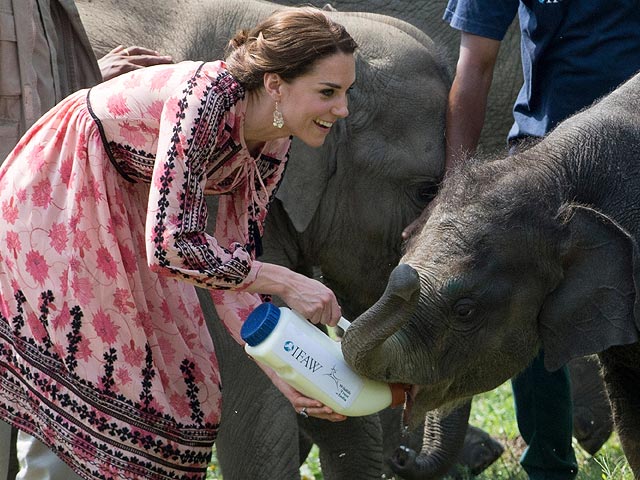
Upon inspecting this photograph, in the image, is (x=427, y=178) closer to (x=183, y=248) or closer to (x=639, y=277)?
(x=639, y=277)

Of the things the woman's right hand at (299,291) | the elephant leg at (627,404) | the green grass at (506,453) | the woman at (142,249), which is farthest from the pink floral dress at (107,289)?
the green grass at (506,453)

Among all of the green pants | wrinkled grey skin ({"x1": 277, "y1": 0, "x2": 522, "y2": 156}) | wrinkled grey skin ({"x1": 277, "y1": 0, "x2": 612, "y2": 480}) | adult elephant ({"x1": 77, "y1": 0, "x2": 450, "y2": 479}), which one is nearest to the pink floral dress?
adult elephant ({"x1": 77, "y1": 0, "x2": 450, "y2": 479})

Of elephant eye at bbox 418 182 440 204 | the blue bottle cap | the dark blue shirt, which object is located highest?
the dark blue shirt

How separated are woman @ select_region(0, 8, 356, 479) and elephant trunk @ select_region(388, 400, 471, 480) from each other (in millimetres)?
1174

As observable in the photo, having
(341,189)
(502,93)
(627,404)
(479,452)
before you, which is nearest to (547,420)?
(627,404)

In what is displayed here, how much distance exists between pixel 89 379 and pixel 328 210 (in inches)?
61.5

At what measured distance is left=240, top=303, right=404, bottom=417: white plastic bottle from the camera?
3344mm

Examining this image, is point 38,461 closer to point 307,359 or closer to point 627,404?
point 307,359

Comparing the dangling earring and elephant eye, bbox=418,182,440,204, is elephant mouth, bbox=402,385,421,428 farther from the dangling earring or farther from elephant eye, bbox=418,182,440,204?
elephant eye, bbox=418,182,440,204

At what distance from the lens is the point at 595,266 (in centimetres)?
373

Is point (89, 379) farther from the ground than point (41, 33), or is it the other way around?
point (41, 33)

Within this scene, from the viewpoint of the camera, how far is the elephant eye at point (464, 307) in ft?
12.2

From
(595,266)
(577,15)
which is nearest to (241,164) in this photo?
(595,266)

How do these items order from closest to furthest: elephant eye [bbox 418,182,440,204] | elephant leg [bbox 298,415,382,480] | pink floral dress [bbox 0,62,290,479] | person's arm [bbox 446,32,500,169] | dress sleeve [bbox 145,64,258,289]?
dress sleeve [bbox 145,64,258,289]
pink floral dress [bbox 0,62,290,479]
person's arm [bbox 446,32,500,169]
elephant eye [bbox 418,182,440,204]
elephant leg [bbox 298,415,382,480]
